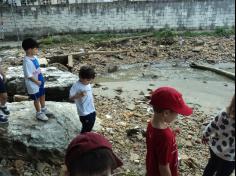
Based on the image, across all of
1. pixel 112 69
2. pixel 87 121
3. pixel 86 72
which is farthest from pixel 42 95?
pixel 112 69

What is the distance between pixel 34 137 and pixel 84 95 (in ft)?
2.63

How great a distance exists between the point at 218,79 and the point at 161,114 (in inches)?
292

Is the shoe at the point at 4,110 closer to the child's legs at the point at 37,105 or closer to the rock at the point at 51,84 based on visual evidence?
the child's legs at the point at 37,105

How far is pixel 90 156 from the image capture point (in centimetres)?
170

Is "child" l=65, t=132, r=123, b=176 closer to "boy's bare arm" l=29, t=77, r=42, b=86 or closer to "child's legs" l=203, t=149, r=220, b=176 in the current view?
"child's legs" l=203, t=149, r=220, b=176

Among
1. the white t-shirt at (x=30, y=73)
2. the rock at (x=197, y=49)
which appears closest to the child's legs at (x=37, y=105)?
the white t-shirt at (x=30, y=73)

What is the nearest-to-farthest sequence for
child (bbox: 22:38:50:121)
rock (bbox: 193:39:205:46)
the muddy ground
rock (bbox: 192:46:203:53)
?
child (bbox: 22:38:50:121) → the muddy ground → rock (bbox: 192:46:203:53) → rock (bbox: 193:39:205:46)

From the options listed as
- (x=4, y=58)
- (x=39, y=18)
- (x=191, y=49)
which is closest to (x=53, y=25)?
(x=39, y=18)

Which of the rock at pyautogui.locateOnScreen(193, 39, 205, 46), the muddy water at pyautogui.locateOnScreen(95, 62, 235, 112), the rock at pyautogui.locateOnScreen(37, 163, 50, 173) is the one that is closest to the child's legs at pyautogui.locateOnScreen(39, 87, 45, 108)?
the rock at pyautogui.locateOnScreen(37, 163, 50, 173)

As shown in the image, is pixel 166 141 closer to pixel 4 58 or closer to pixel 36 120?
pixel 36 120

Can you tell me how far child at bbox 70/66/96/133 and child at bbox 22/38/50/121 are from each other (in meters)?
0.50

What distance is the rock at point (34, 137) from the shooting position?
3.97m

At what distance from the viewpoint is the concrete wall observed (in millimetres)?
13391

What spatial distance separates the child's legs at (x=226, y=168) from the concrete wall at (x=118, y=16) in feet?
38.0
